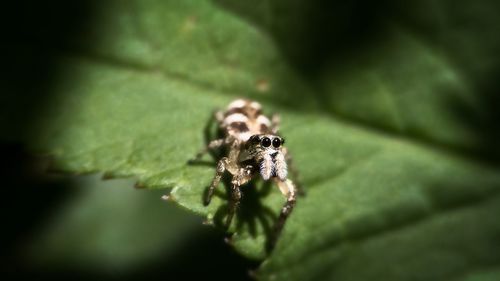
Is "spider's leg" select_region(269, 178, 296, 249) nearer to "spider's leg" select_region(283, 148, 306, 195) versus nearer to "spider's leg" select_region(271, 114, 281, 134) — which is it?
"spider's leg" select_region(283, 148, 306, 195)

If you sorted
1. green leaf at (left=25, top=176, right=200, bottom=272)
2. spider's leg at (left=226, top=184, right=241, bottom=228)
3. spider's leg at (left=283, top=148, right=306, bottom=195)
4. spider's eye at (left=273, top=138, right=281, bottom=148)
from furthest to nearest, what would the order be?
green leaf at (left=25, top=176, right=200, bottom=272)
spider's leg at (left=283, top=148, right=306, bottom=195)
spider's eye at (left=273, top=138, right=281, bottom=148)
spider's leg at (left=226, top=184, right=241, bottom=228)

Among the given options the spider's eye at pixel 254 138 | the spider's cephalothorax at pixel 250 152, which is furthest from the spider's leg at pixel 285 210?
the spider's eye at pixel 254 138

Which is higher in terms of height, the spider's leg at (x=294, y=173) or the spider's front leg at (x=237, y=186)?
the spider's leg at (x=294, y=173)

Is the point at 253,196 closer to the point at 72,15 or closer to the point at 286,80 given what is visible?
the point at 286,80

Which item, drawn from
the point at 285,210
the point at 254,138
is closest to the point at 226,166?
the point at 254,138

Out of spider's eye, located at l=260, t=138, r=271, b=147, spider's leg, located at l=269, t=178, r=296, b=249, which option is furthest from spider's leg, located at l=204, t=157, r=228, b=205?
spider's leg, located at l=269, t=178, r=296, b=249

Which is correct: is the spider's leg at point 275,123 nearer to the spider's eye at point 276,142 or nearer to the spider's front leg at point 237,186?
the spider's eye at point 276,142
